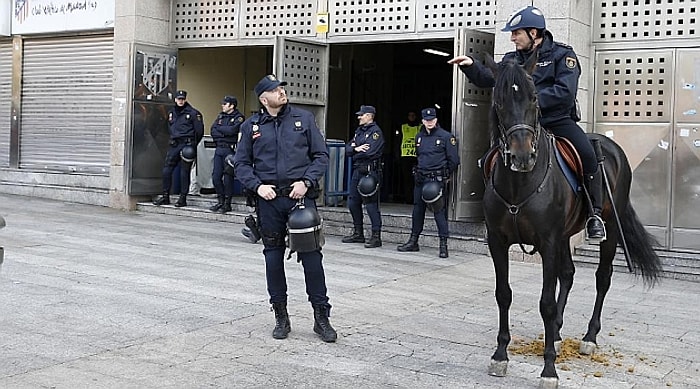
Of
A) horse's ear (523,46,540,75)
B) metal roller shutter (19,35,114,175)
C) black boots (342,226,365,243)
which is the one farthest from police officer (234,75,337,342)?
metal roller shutter (19,35,114,175)

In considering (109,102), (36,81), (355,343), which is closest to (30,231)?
(109,102)

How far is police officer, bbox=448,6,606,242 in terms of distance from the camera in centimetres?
613

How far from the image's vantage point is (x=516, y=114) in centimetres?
546

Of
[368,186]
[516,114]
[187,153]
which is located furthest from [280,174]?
[187,153]

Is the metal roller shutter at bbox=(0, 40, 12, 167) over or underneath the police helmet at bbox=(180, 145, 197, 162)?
over

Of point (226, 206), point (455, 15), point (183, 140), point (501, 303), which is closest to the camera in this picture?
point (501, 303)

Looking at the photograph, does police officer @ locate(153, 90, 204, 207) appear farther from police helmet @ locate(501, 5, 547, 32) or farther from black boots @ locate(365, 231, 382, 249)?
police helmet @ locate(501, 5, 547, 32)

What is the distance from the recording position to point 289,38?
1373cm

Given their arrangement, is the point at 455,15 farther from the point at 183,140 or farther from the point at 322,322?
the point at 322,322

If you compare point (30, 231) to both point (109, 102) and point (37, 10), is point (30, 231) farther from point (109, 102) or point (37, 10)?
point (37, 10)

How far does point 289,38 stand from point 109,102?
14.6 feet

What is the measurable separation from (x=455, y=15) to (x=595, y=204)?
22.6 feet

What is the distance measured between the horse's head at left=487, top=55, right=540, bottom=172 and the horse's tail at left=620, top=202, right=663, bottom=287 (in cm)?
237

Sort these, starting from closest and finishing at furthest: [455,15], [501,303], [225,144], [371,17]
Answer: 1. [501,303]
2. [455,15]
3. [371,17]
4. [225,144]
